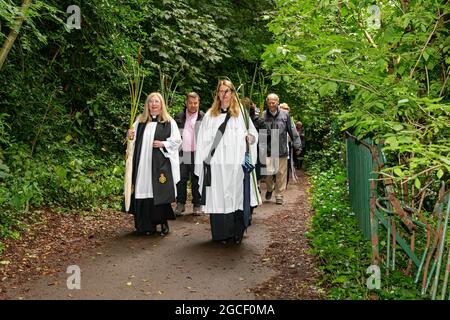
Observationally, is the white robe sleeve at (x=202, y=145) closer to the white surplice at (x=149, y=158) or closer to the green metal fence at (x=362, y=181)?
the white surplice at (x=149, y=158)

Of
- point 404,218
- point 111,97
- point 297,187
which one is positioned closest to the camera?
point 404,218

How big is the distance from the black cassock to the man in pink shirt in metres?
1.51

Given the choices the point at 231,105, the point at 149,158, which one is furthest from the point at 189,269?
the point at 231,105

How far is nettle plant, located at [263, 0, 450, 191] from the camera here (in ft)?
14.8

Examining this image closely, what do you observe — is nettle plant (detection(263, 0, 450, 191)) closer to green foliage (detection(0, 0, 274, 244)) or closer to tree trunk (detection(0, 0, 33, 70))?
tree trunk (detection(0, 0, 33, 70))

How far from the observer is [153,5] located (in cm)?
1306

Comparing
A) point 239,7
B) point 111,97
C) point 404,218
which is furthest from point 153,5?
point 404,218

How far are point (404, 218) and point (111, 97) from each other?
894 cm

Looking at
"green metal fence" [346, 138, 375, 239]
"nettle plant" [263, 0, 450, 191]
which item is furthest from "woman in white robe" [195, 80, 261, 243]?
"nettle plant" [263, 0, 450, 191]

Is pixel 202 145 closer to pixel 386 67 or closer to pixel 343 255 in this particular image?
pixel 343 255

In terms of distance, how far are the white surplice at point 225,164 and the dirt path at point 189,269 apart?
1.97 feet

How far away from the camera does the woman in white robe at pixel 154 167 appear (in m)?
7.73

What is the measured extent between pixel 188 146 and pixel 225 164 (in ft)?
6.93
